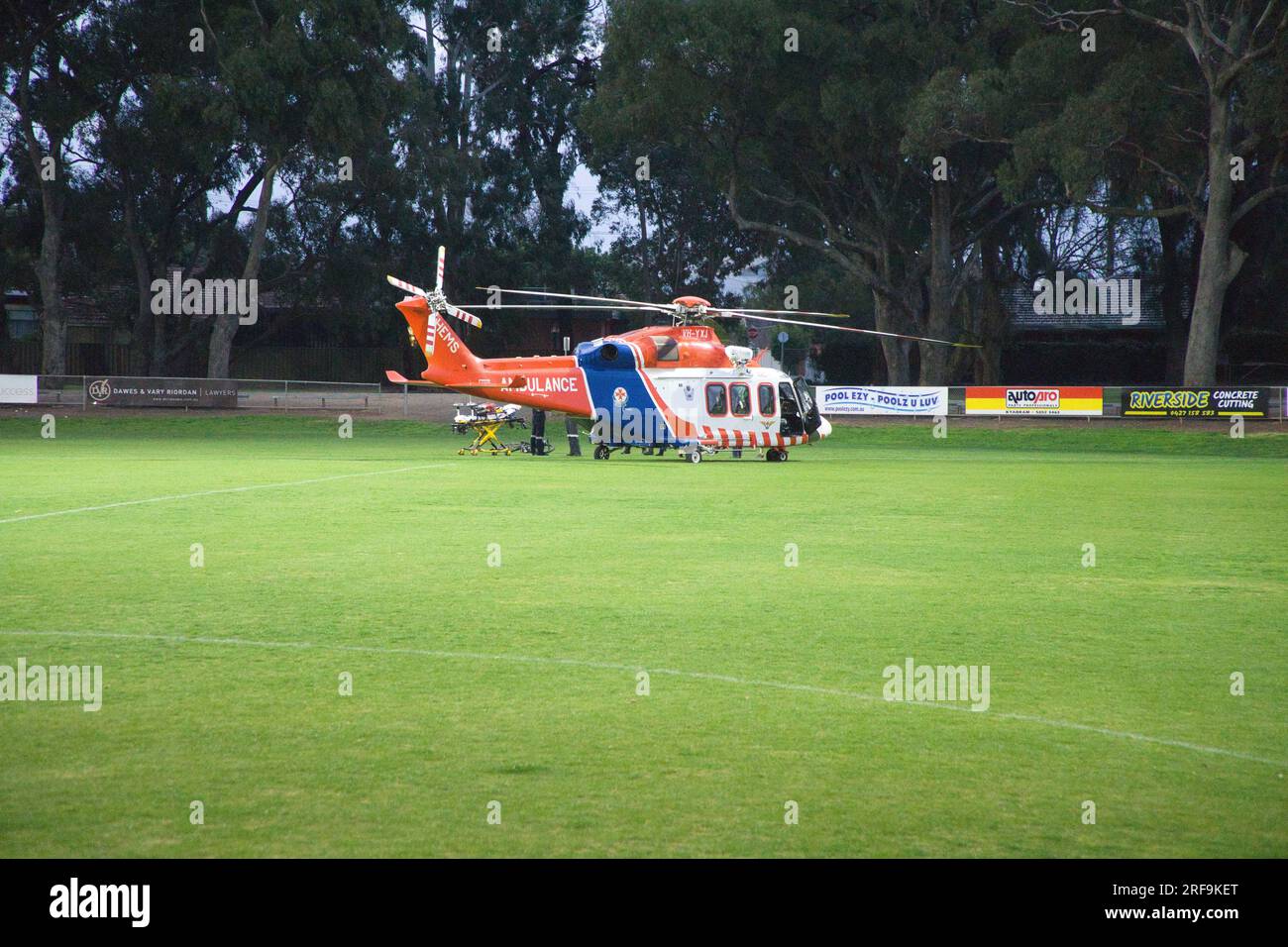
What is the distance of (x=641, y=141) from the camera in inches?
2628

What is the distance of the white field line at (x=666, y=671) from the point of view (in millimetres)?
8086

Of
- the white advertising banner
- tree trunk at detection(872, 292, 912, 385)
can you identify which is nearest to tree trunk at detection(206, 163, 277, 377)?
the white advertising banner

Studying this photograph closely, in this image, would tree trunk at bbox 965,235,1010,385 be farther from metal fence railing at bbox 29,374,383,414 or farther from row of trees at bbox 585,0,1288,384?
metal fence railing at bbox 29,374,383,414

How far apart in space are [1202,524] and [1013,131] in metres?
39.3

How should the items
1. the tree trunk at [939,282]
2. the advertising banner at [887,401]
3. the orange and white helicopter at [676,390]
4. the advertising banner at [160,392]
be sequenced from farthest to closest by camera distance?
the tree trunk at [939,282], the advertising banner at [160,392], the advertising banner at [887,401], the orange and white helicopter at [676,390]

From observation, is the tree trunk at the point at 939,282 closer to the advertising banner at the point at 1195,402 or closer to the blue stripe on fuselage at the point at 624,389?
the advertising banner at the point at 1195,402

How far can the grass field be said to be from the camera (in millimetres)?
6555

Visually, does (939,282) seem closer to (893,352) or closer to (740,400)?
(893,352)

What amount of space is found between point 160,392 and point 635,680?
161 ft

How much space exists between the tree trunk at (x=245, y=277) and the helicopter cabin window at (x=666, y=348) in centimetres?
3197

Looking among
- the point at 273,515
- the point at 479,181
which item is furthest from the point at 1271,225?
the point at 273,515
